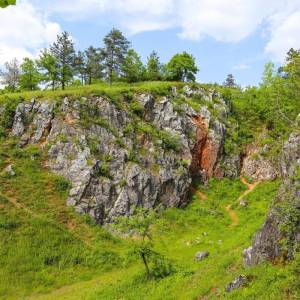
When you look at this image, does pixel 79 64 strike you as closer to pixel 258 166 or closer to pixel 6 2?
pixel 258 166

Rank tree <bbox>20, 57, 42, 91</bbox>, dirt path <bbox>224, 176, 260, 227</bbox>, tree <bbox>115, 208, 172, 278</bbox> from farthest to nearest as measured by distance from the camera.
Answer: tree <bbox>20, 57, 42, 91</bbox>
dirt path <bbox>224, 176, 260, 227</bbox>
tree <bbox>115, 208, 172, 278</bbox>

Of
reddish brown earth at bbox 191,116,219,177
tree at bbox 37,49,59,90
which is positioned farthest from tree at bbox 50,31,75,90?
reddish brown earth at bbox 191,116,219,177

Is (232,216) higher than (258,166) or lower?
lower

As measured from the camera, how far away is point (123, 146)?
155ft

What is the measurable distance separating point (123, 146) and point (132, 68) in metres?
26.1

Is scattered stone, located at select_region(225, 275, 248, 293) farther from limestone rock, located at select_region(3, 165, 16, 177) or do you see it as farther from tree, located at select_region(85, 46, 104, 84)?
tree, located at select_region(85, 46, 104, 84)

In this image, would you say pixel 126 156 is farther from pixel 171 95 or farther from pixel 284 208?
pixel 284 208

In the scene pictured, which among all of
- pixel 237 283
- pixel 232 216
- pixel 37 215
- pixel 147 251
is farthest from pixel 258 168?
pixel 237 283

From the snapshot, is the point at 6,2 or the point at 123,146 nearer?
the point at 6,2

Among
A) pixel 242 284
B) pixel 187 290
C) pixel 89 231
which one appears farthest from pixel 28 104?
pixel 242 284

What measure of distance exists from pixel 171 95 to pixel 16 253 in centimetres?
3308

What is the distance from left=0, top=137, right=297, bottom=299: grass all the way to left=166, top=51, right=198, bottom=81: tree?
28.0 metres

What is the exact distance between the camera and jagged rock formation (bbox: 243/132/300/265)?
19.5m

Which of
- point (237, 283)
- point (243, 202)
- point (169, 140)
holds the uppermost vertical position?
point (169, 140)
